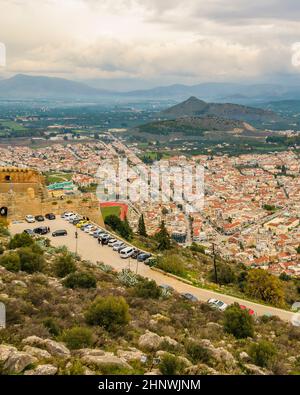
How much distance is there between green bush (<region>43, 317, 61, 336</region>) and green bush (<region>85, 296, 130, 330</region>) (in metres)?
0.59

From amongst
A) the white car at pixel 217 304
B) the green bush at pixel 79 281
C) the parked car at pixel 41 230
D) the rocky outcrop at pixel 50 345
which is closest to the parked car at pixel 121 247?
the parked car at pixel 41 230

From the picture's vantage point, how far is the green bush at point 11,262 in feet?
27.2

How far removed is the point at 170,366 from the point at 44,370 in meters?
1.24

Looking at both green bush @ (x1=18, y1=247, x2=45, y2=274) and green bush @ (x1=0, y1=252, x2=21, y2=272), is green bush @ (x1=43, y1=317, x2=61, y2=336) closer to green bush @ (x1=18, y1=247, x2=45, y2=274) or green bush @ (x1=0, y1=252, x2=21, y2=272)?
green bush @ (x1=0, y1=252, x2=21, y2=272)

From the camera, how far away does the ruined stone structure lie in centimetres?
1398

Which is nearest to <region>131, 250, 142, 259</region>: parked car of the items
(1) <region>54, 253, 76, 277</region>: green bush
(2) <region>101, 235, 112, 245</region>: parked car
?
(2) <region>101, 235, 112, 245</region>: parked car

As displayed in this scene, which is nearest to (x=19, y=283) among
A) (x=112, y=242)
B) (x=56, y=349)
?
(x=56, y=349)

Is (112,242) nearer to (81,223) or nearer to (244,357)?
(81,223)

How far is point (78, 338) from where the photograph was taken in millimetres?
5176

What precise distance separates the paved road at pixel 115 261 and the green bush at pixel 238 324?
2.46m

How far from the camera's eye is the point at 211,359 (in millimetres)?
5492
